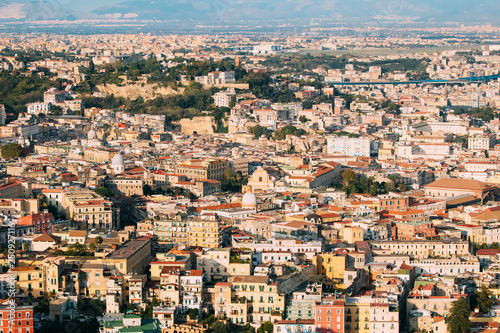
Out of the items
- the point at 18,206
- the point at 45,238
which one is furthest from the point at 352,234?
the point at 18,206

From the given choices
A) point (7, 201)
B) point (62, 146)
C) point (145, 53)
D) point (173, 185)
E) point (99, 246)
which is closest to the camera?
point (99, 246)

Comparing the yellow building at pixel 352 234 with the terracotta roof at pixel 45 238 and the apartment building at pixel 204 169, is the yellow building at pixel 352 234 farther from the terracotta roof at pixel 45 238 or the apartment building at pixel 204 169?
the apartment building at pixel 204 169

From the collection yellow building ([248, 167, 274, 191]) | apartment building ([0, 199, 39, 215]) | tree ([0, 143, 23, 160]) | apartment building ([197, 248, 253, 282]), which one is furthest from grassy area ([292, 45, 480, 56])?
apartment building ([197, 248, 253, 282])

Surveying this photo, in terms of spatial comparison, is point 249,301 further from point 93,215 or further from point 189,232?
point 93,215

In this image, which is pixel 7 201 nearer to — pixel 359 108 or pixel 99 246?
pixel 99 246

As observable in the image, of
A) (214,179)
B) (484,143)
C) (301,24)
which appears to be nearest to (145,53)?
(484,143)

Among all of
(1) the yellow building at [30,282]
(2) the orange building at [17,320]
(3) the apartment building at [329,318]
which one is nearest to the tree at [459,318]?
(3) the apartment building at [329,318]
